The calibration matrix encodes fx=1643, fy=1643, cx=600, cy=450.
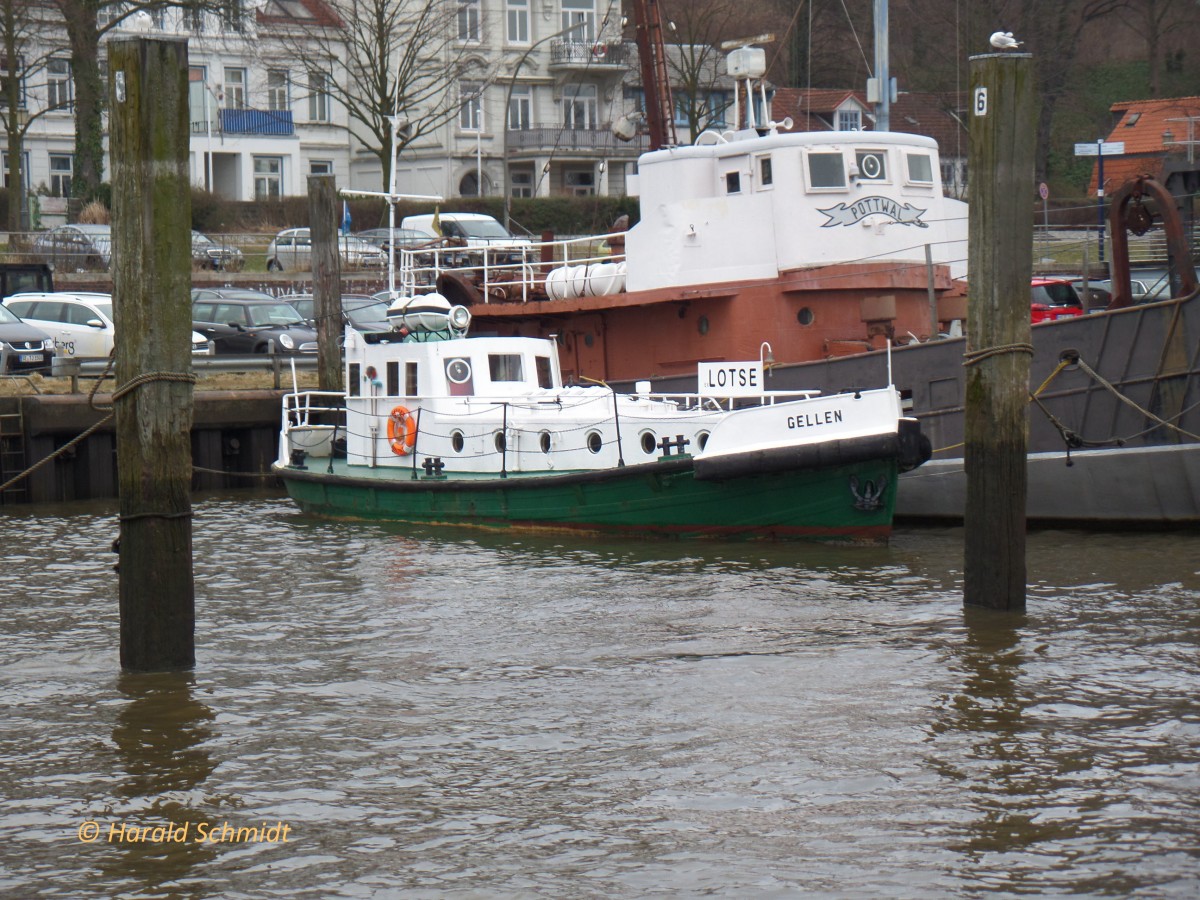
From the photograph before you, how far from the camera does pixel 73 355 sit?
28.8 meters

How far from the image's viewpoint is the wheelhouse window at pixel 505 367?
20.0m

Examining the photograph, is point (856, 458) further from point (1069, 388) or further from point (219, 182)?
point (219, 182)

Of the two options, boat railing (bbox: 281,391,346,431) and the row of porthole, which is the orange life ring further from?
boat railing (bbox: 281,391,346,431)

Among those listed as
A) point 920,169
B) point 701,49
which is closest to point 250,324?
point 920,169

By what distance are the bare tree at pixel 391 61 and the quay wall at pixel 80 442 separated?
66.6 ft

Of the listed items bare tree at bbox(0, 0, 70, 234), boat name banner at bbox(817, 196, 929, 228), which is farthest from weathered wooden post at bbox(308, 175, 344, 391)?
bare tree at bbox(0, 0, 70, 234)

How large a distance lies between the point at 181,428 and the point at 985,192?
5740mm

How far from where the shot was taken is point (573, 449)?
60.2ft

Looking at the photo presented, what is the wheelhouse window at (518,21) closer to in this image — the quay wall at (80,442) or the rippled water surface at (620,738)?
the quay wall at (80,442)

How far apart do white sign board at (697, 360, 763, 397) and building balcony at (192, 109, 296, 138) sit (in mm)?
48217

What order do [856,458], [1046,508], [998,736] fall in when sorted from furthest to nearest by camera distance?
[1046,508] < [856,458] < [998,736]

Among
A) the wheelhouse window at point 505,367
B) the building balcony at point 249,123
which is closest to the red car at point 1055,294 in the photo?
the wheelhouse window at point 505,367

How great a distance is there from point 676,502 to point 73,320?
16245mm

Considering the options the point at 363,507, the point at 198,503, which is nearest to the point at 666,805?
the point at 363,507
